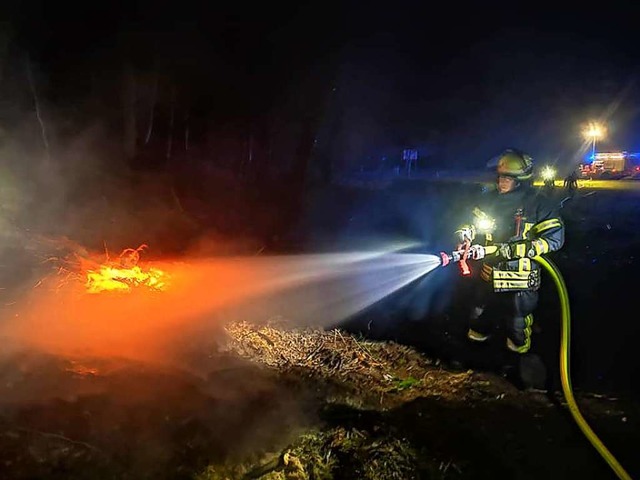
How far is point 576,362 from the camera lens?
575 centimetres

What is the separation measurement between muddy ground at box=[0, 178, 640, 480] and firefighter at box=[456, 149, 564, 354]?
2.16 feet

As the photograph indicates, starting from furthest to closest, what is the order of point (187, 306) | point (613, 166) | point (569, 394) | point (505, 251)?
1. point (613, 166)
2. point (187, 306)
3. point (505, 251)
4. point (569, 394)

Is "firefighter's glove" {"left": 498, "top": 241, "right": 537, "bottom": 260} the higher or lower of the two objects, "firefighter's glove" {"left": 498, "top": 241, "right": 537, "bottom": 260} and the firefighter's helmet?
the lower

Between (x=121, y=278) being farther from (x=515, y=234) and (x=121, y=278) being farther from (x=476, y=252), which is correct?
(x=515, y=234)

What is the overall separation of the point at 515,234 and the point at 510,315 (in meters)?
0.85

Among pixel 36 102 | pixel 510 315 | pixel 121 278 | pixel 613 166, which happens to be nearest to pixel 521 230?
pixel 510 315

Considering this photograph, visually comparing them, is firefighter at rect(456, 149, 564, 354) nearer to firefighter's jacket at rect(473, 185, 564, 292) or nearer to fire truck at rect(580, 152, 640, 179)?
firefighter's jacket at rect(473, 185, 564, 292)

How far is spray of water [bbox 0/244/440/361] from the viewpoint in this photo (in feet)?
18.2

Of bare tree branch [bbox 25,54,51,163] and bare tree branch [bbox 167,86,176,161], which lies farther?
bare tree branch [bbox 167,86,176,161]

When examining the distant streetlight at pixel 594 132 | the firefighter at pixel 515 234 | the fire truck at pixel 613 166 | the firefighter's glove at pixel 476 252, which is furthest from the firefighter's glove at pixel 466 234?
the distant streetlight at pixel 594 132

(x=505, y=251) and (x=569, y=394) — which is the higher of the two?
(x=505, y=251)

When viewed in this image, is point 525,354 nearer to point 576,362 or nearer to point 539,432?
point 576,362

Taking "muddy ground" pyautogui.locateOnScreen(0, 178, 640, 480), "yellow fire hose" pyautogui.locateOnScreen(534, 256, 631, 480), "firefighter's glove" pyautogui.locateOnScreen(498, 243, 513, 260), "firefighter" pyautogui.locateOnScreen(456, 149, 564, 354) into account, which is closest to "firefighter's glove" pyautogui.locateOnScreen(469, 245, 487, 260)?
"firefighter" pyautogui.locateOnScreen(456, 149, 564, 354)

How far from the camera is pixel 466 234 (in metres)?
5.41
